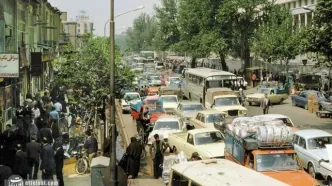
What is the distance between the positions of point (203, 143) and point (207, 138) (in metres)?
0.33

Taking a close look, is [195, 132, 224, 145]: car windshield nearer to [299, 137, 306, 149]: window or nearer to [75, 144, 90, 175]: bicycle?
[299, 137, 306, 149]: window

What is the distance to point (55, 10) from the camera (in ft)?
207

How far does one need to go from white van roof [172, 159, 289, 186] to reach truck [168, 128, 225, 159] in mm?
5717

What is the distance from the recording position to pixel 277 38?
55250 millimetres

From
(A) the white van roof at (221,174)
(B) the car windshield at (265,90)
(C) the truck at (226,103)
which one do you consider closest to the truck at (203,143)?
(A) the white van roof at (221,174)

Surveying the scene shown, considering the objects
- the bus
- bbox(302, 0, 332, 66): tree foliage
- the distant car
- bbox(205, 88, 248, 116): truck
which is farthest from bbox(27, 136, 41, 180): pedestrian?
the bus

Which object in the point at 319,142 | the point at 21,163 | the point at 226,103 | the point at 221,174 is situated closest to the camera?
the point at 221,174

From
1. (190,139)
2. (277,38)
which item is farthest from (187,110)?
(277,38)

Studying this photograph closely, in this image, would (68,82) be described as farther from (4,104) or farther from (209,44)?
(209,44)

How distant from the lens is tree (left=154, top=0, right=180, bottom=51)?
3487 inches

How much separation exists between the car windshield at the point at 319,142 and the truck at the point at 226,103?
10276 millimetres

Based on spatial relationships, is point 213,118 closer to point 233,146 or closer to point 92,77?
point 92,77

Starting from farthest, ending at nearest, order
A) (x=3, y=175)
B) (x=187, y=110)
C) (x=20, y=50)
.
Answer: (x=20, y=50) < (x=187, y=110) < (x=3, y=175)

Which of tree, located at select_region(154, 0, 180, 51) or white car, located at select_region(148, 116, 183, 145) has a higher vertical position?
tree, located at select_region(154, 0, 180, 51)
